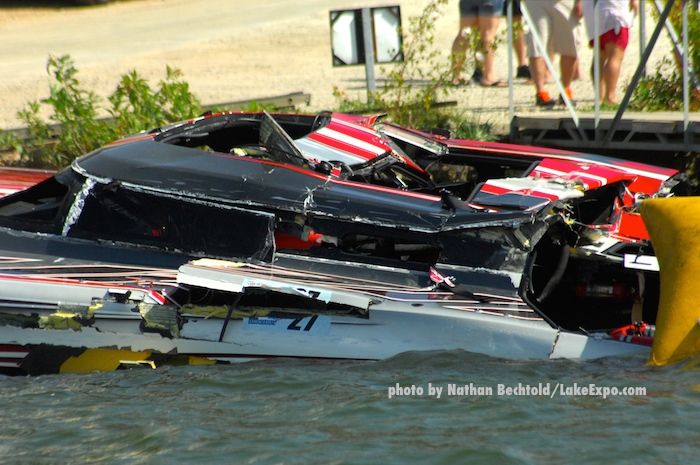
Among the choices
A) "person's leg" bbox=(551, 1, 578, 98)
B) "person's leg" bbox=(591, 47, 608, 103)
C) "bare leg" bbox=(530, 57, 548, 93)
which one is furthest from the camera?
"bare leg" bbox=(530, 57, 548, 93)

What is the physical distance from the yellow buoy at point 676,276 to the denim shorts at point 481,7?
6.03 m

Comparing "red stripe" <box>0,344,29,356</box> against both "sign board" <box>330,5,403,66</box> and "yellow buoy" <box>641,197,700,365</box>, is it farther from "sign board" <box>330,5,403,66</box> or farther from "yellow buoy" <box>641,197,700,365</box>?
"sign board" <box>330,5,403,66</box>

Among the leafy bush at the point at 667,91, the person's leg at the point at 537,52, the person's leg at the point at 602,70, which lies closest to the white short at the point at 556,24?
the person's leg at the point at 537,52

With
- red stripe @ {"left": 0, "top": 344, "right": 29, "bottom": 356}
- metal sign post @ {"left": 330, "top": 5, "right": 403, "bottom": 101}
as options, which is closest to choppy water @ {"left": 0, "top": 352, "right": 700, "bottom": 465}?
red stripe @ {"left": 0, "top": 344, "right": 29, "bottom": 356}

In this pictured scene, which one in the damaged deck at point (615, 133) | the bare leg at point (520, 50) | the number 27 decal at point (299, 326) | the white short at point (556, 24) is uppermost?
the white short at point (556, 24)

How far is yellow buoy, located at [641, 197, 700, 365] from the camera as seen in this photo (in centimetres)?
584

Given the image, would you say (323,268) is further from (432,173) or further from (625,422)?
(432,173)

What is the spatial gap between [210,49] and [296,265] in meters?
9.23

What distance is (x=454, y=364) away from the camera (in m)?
6.03

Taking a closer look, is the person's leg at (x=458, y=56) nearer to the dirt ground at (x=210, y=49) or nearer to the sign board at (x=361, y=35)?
the dirt ground at (x=210, y=49)

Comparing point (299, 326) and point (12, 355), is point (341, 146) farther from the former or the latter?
point (12, 355)

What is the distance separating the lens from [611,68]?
1078 cm

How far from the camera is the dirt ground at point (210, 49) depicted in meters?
12.3

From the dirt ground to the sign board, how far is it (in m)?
0.55
